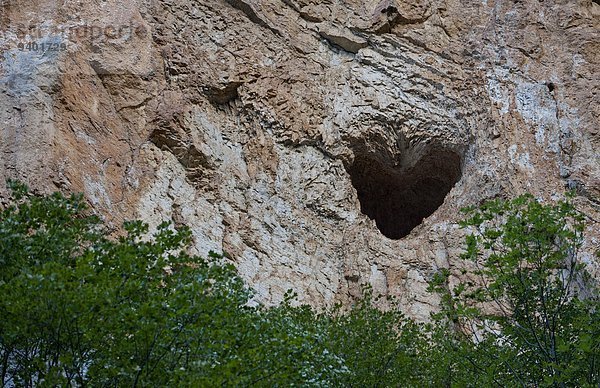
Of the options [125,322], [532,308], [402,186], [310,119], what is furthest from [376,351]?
[402,186]

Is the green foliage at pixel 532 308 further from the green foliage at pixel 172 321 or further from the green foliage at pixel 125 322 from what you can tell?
the green foliage at pixel 125 322

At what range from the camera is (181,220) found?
47.4 ft

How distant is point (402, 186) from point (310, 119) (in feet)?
11.8

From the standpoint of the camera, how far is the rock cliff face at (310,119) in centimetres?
1443

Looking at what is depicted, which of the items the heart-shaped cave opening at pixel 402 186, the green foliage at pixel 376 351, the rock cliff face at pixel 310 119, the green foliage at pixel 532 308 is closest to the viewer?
the green foliage at pixel 532 308

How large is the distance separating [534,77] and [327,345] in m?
11.4

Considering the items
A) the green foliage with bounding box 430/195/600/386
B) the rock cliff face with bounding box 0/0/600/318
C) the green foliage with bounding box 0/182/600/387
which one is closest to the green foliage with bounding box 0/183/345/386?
the green foliage with bounding box 0/182/600/387

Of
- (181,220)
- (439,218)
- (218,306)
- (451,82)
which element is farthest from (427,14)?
(218,306)

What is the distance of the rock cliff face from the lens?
47.3ft

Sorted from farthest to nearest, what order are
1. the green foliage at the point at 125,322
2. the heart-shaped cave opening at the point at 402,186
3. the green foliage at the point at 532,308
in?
the heart-shaped cave opening at the point at 402,186 → the green foliage at the point at 532,308 → the green foliage at the point at 125,322

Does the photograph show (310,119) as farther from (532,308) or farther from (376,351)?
(532,308)

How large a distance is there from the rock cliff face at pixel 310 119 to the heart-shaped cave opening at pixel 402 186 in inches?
1.9

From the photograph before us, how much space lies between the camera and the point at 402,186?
64.8 ft

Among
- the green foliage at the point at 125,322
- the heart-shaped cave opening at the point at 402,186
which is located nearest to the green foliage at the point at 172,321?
the green foliage at the point at 125,322
